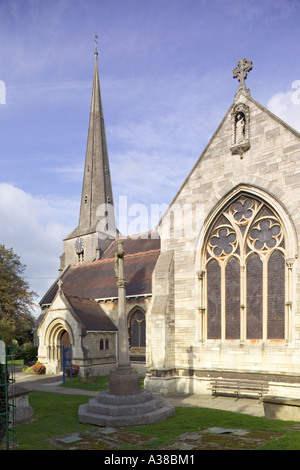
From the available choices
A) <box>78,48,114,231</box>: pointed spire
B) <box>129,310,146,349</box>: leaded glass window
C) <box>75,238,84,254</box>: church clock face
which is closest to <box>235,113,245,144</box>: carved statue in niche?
<box>129,310,146,349</box>: leaded glass window

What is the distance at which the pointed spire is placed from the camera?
120ft

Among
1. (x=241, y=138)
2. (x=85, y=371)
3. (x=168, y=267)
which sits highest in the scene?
(x=241, y=138)

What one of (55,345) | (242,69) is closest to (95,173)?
(55,345)

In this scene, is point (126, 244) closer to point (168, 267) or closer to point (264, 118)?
point (168, 267)

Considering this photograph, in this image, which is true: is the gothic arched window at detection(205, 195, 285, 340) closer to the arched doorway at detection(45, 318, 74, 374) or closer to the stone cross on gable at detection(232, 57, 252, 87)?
the stone cross on gable at detection(232, 57, 252, 87)

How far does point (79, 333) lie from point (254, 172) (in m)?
14.3

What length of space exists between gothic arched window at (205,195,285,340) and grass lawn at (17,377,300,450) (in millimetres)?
4299

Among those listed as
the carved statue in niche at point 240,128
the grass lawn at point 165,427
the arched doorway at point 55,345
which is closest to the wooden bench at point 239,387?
the grass lawn at point 165,427

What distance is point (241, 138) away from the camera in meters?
16.9

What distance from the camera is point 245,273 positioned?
16547 mm

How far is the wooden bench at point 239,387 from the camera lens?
15.0m

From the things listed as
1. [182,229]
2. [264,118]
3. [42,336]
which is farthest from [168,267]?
[42,336]

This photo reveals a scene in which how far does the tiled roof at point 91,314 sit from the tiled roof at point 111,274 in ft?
3.59
